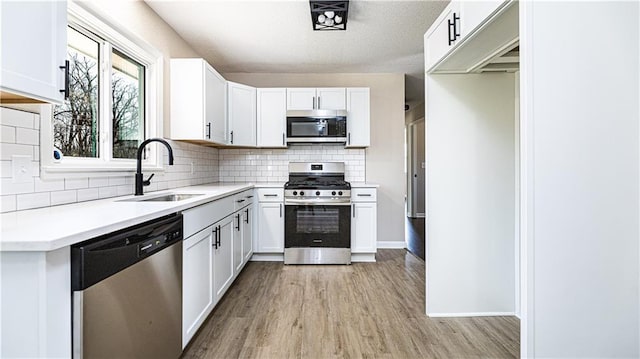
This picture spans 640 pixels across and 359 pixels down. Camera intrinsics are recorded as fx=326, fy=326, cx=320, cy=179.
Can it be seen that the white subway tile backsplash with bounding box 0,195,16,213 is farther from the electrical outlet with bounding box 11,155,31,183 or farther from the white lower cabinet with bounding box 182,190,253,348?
the white lower cabinet with bounding box 182,190,253,348

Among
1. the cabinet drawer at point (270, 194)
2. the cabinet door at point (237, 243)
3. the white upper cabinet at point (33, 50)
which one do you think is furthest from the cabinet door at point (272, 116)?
the white upper cabinet at point (33, 50)

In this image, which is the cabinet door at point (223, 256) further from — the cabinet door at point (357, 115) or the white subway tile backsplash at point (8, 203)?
the cabinet door at point (357, 115)

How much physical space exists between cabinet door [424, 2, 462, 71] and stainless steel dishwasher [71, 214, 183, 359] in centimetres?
188

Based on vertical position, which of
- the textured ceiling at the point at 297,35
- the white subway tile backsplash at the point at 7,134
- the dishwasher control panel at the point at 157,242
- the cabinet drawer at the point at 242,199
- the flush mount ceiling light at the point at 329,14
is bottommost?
the dishwasher control panel at the point at 157,242

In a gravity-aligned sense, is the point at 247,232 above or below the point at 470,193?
below

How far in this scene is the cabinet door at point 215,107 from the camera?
3121 mm

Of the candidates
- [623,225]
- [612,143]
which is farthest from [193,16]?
[623,225]

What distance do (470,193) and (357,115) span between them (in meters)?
2.00

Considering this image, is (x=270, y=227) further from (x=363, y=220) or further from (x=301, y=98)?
(x=301, y=98)

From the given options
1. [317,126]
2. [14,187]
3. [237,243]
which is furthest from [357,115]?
[14,187]

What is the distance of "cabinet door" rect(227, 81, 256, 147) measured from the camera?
3.86m

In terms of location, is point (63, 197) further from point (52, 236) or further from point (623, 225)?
point (623, 225)

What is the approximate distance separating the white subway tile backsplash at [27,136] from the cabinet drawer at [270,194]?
2.34 metres

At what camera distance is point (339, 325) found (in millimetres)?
2264
